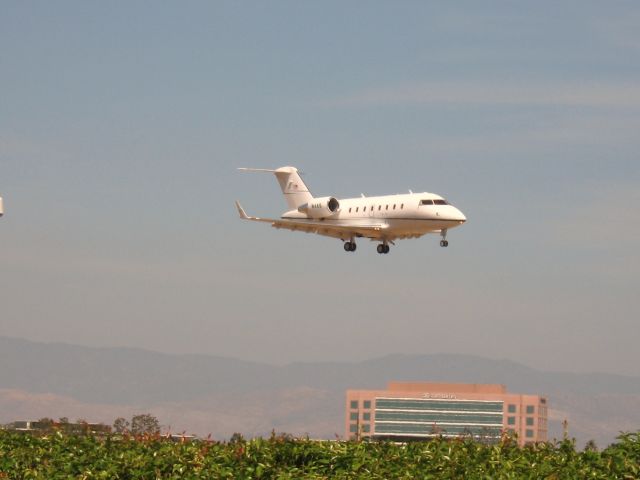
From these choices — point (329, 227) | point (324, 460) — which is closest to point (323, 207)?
point (329, 227)

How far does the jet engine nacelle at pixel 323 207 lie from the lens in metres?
91.4

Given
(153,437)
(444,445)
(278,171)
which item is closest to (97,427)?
(153,437)

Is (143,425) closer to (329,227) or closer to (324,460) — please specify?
(329,227)

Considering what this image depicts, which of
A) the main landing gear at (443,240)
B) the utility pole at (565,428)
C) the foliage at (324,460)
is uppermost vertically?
the main landing gear at (443,240)

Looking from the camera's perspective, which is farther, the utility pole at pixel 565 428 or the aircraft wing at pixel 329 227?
the aircraft wing at pixel 329 227

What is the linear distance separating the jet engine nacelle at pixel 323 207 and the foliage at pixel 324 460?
66.3 metres

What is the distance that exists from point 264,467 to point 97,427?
265 inches

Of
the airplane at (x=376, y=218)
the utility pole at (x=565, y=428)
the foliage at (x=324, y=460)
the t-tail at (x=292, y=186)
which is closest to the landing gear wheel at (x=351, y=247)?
the airplane at (x=376, y=218)

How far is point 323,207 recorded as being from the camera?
9150 cm

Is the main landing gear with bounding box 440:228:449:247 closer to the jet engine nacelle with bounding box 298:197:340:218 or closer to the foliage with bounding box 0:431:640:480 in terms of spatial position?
the jet engine nacelle with bounding box 298:197:340:218

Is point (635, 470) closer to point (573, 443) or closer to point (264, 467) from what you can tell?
point (573, 443)

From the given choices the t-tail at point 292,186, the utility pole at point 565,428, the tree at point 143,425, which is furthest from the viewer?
the t-tail at point 292,186

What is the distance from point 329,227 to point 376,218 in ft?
15.3

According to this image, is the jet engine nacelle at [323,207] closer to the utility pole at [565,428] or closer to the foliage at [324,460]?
the foliage at [324,460]
